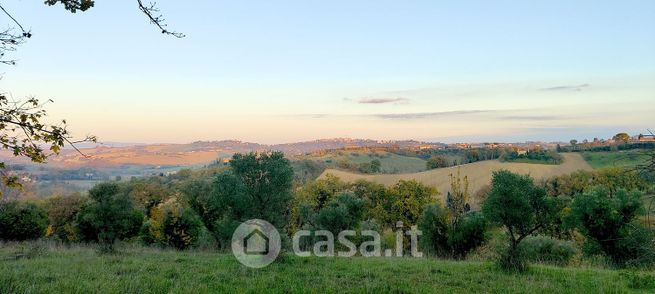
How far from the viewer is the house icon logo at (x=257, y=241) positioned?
1634cm

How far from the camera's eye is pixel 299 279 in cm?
1135

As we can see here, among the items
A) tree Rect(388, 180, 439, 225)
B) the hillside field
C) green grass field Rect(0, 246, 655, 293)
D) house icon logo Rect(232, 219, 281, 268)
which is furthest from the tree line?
the hillside field

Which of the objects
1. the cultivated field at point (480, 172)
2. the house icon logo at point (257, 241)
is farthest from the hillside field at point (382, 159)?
the house icon logo at point (257, 241)

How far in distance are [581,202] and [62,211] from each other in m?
48.9

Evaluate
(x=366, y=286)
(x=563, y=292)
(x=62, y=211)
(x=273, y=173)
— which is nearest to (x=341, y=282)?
(x=366, y=286)

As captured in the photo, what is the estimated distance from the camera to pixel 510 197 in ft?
54.4

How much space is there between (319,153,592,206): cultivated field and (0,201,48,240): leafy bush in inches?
1911

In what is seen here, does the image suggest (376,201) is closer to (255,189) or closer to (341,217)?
(341,217)

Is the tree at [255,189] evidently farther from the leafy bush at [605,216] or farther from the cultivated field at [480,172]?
the cultivated field at [480,172]

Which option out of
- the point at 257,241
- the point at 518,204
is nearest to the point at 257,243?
the point at 257,241

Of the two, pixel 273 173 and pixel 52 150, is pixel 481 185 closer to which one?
pixel 273 173

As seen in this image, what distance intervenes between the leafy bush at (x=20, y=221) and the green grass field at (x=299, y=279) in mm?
19092

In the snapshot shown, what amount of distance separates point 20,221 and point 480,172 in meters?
77.8

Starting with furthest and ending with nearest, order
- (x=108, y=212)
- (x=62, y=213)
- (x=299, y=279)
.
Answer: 1. (x=62, y=213)
2. (x=108, y=212)
3. (x=299, y=279)
